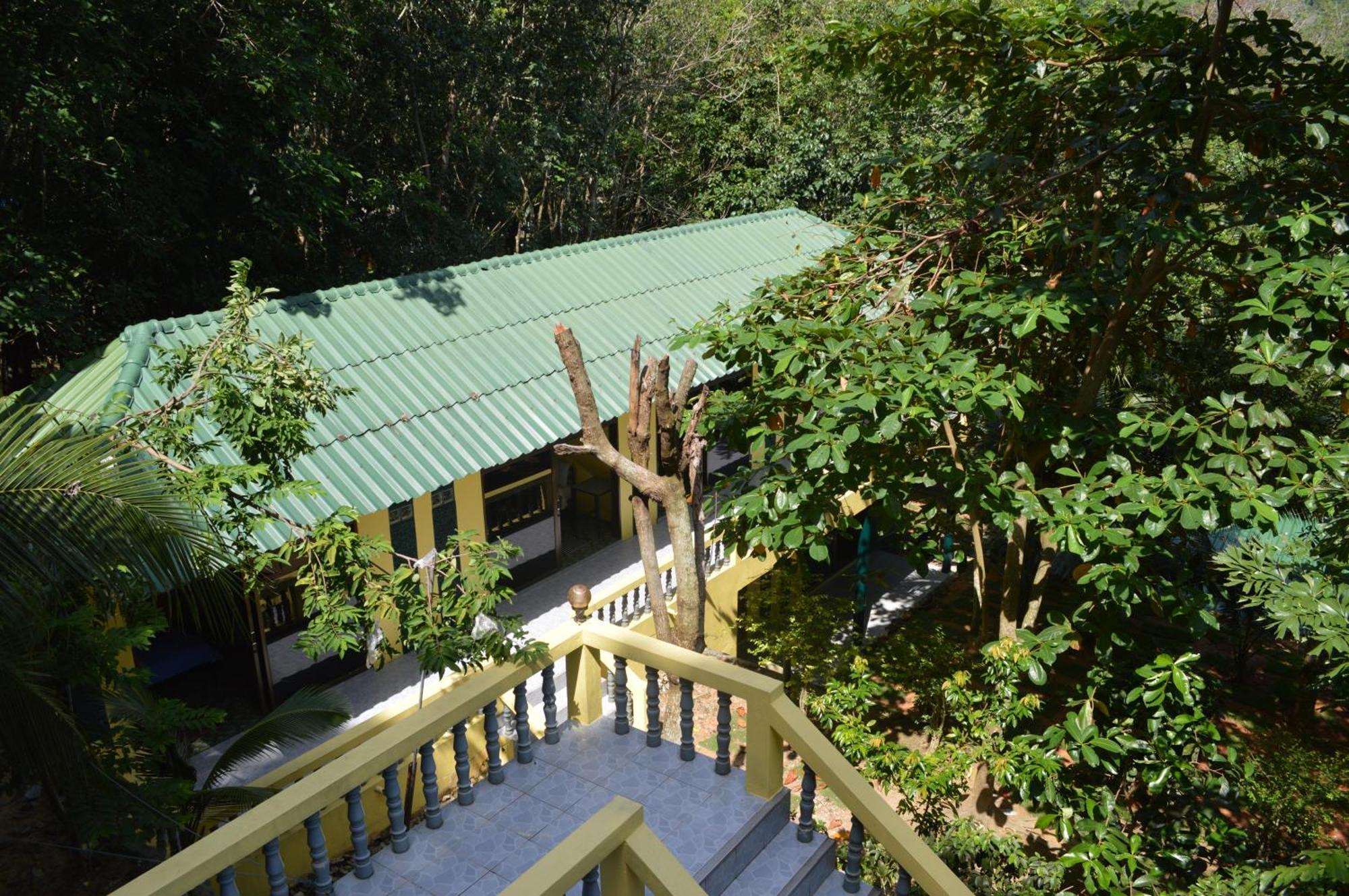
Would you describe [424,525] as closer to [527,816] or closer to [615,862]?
[527,816]

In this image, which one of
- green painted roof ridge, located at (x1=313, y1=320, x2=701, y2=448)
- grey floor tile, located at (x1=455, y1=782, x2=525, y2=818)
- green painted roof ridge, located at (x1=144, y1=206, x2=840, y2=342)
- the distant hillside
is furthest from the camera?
the distant hillside

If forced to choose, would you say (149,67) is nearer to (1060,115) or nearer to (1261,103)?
(1060,115)

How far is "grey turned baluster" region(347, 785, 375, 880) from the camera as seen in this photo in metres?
4.79

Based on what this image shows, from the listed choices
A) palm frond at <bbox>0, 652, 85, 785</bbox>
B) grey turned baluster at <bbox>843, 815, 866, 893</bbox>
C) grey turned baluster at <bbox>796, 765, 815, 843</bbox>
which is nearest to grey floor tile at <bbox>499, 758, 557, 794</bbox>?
grey turned baluster at <bbox>796, 765, 815, 843</bbox>

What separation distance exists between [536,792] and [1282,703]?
38.4ft

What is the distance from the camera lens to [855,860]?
5.31 meters

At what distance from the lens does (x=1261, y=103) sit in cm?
681

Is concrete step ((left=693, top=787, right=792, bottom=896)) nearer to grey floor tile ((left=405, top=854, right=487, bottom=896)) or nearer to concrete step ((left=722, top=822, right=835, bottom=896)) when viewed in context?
concrete step ((left=722, top=822, right=835, bottom=896))

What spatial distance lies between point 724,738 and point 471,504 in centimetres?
596

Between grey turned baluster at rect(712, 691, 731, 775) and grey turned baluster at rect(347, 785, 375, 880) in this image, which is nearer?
grey turned baluster at rect(347, 785, 375, 880)

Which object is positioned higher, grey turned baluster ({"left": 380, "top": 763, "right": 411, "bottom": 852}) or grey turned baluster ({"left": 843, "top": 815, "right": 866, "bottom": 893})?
grey turned baluster ({"left": 380, "top": 763, "right": 411, "bottom": 852})

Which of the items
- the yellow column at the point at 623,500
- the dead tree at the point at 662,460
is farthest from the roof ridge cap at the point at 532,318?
the dead tree at the point at 662,460

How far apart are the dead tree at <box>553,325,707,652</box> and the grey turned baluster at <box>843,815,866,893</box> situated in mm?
3443

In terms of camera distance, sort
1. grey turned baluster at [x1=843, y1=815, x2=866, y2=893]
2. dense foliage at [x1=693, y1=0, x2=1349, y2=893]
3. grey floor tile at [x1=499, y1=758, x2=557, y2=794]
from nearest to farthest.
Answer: grey turned baluster at [x1=843, y1=815, x2=866, y2=893] → grey floor tile at [x1=499, y1=758, x2=557, y2=794] → dense foliage at [x1=693, y1=0, x2=1349, y2=893]
